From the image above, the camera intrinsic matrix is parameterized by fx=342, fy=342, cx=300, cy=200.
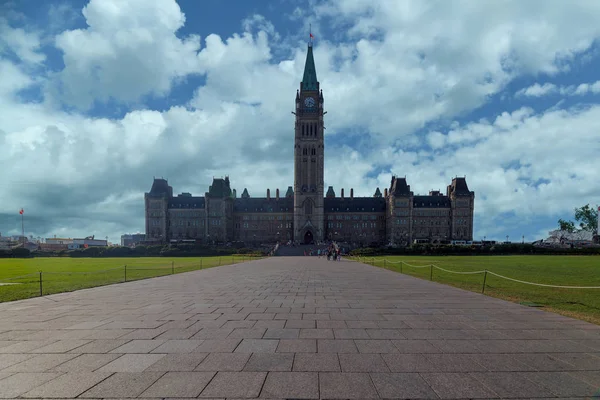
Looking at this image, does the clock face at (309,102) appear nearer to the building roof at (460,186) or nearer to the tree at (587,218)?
the building roof at (460,186)

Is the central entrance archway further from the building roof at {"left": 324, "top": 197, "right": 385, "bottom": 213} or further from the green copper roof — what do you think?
the green copper roof

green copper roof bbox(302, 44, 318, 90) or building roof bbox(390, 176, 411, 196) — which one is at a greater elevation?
green copper roof bbox(302, 44, 318, 90)

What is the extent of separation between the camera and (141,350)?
6.27 metres

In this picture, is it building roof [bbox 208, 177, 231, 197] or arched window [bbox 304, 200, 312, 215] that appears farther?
building roof [bbox 208, 177, 231, 197]

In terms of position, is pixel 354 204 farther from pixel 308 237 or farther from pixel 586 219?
pixel 586 219

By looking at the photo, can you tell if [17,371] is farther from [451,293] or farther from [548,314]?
[451,293]

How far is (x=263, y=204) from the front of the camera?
11662 centimetres

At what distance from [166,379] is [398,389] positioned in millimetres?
3299

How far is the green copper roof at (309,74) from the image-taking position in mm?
108312

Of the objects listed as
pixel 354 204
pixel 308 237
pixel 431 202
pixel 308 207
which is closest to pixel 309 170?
pixel 308 207

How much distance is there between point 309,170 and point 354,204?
2203cm

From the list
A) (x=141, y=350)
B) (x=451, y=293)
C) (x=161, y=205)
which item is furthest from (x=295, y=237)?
(x=141, y=350)

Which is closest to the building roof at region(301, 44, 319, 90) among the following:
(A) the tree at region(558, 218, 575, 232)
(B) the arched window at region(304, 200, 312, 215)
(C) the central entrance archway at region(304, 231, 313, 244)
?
(B) the arched window at region(304, 200, 312, 215)

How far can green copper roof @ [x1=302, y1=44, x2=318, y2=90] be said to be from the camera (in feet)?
355
